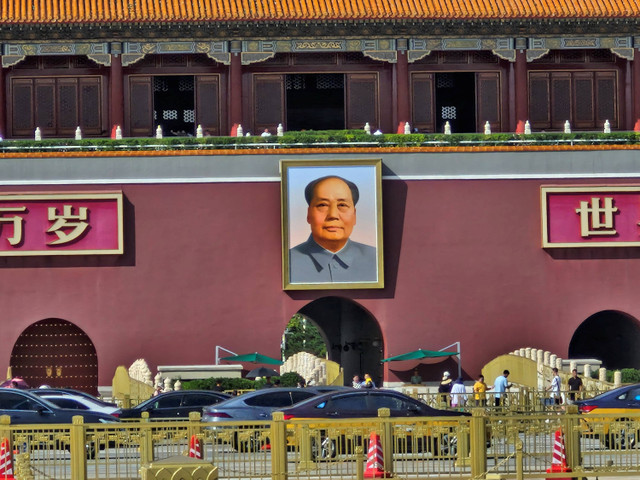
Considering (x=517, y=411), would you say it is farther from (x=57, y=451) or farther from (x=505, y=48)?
(x=505, y=48)

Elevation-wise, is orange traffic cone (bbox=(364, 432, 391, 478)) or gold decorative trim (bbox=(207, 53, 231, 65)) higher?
gold decorative trim (bbox=(207, 53, 231, 65))

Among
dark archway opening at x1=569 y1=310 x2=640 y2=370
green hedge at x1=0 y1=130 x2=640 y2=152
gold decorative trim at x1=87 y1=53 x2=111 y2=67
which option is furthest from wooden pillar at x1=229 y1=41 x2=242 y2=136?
dark archway opening at x1=569 y1=310 x2=640 y2=370

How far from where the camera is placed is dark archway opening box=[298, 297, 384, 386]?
47.7 m

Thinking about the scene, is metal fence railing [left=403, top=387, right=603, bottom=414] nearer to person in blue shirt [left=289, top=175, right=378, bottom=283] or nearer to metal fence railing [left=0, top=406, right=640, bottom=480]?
person in blue shirt [left=289, top=175, right=378, bottom=283]

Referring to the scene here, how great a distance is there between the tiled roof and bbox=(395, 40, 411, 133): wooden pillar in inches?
59.0

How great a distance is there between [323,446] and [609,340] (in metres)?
25.2

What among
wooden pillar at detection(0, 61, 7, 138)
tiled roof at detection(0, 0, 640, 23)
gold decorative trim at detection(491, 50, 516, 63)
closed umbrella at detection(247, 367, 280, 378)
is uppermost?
→ tiled roof at detection(0, 0, 640, 23)

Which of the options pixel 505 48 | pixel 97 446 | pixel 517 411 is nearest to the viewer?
pixel 97 446

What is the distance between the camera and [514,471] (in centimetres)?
2300

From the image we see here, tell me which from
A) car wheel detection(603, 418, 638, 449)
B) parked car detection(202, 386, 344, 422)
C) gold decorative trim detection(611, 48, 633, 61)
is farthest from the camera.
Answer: gold decorative trim detection(611, 48, 633, 61)

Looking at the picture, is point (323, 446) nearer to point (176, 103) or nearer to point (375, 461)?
point (375, 461)

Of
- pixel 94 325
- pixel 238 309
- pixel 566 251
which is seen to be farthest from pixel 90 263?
pixel 566 251

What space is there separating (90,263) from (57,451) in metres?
19.4

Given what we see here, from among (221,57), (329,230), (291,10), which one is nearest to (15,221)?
(221,57)
